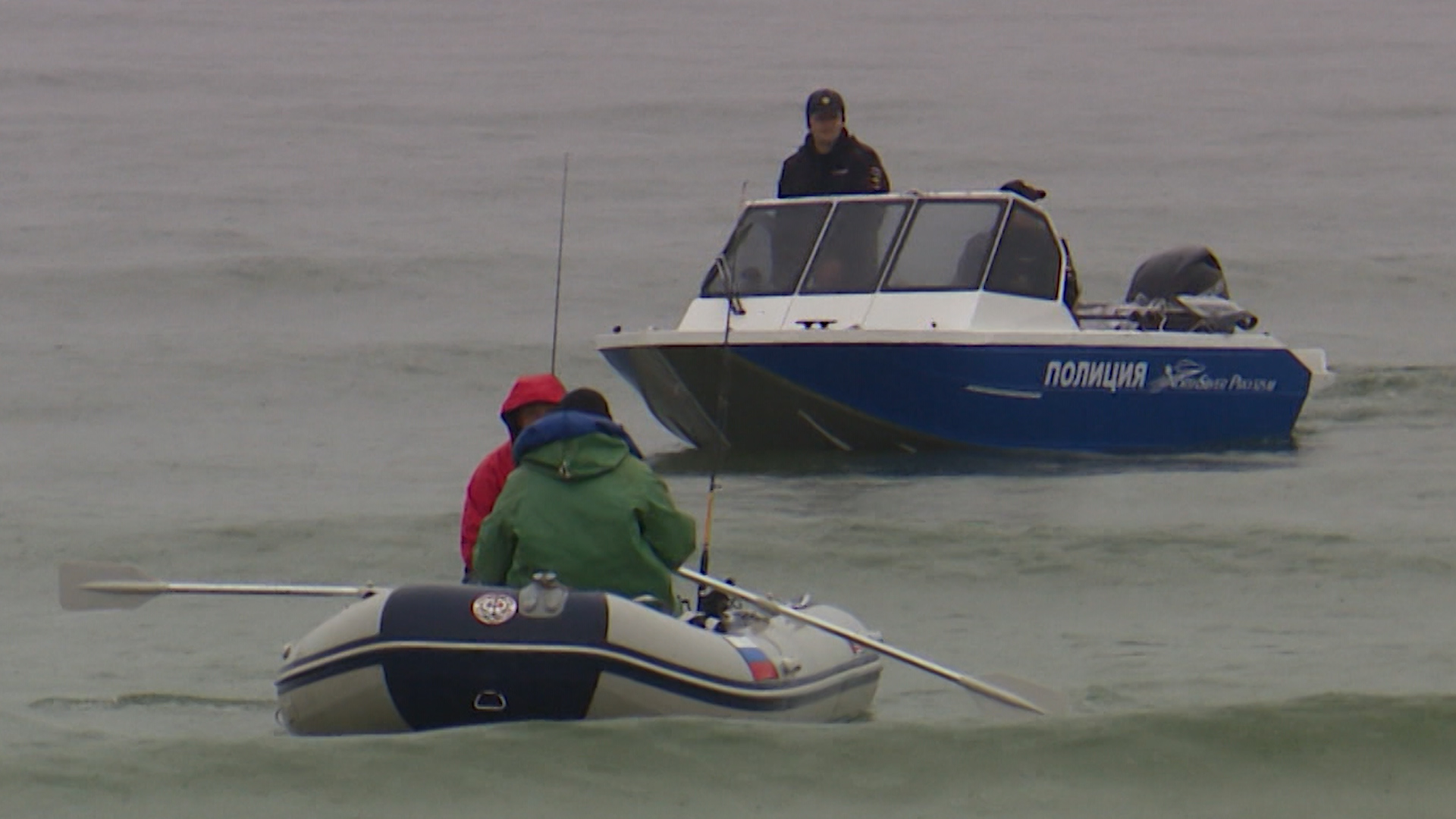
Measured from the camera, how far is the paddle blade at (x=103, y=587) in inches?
339

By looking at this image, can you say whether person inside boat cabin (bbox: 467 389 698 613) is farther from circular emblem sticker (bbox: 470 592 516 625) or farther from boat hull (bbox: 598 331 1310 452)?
boat hull (bbox: 598 331 1310 452)

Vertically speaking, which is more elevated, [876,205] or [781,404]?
[876,205]

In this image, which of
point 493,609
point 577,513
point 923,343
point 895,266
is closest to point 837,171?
point 895,266

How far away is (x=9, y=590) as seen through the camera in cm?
1195

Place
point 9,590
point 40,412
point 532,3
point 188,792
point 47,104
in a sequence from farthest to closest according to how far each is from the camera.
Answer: point 532,3, point 47,104, point 40,412, point 9,590, point 188,792

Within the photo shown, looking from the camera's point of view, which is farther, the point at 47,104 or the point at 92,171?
the point at 47,104

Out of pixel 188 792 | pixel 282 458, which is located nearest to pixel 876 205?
pixel 282 458

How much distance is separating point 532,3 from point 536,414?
39.2m

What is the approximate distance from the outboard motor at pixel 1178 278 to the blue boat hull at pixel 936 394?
16.5 inches

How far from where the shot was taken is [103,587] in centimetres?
864

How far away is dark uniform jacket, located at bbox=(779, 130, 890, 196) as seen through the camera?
14570 mm

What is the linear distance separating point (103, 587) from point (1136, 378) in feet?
23.5

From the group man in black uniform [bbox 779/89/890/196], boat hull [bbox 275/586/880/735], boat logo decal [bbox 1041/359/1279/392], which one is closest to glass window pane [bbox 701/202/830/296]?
man in black uniform [bbox 779/89/890/196]

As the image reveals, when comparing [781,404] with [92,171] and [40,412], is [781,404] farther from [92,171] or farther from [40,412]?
[92,171]
